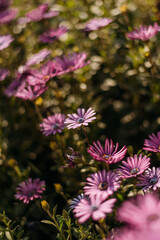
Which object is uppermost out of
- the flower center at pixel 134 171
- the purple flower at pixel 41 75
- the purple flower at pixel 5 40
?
the purple flower at pixel 5 40

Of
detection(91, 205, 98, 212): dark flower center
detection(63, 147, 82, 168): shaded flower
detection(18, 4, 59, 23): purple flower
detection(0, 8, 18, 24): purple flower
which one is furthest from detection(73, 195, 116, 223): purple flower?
detection(0, 8, 18, 24): purple flower

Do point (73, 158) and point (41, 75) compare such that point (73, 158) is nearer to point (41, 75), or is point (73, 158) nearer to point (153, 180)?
point (153, 180)

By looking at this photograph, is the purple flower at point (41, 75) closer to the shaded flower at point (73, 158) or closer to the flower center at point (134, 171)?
the shaded flower at point (73, 158)

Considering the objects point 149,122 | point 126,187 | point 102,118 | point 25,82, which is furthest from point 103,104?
point 126,187

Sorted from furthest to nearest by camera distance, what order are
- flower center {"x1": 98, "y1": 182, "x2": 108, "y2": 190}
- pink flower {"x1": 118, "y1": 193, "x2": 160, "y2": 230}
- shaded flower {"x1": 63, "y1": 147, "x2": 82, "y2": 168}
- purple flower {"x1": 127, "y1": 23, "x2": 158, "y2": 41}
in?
purple flower {"x1": 127, "y1": 23, "x2": 158, "y2": 41}
shaded flower {"x1": 63, "y1": 147, "x2": 82, "y2": 168}
flower center {"x1": 98, "y1": 182, "x2": 108, "y2": 190}
pink flower {"x1": 118, "y1": 193, "x2": 160, "y2": 230}

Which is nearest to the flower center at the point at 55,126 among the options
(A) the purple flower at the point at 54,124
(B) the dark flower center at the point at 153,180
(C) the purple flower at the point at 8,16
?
(A) the purple flower at the point at 54,124

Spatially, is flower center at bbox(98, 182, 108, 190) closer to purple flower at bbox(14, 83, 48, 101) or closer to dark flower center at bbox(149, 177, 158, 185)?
dark flower center at bbox(149, 177, 158, 185)
